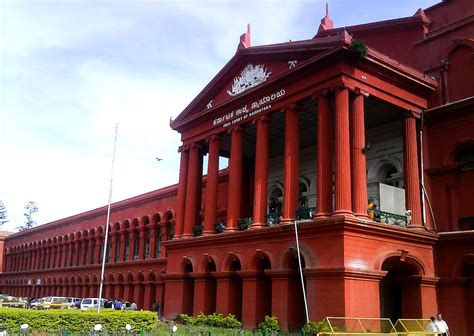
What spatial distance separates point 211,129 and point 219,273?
777cm

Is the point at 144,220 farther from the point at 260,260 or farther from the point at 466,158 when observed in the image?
the point at 466,158

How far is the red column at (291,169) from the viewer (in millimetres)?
22522

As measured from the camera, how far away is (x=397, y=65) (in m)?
22.9

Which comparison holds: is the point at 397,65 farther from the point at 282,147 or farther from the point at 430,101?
the point at 282,147

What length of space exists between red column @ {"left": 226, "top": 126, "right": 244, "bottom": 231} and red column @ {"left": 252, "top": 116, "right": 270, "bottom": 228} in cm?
162

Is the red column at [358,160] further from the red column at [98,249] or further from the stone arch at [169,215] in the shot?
the red column at [98,249]

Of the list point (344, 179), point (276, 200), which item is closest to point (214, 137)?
point (276, 200)

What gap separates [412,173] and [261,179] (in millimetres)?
6374

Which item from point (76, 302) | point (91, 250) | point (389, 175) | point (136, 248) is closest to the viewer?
point (389, 175)

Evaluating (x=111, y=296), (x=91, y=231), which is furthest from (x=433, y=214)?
(x=91, y=231)

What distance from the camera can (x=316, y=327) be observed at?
60.0 ft

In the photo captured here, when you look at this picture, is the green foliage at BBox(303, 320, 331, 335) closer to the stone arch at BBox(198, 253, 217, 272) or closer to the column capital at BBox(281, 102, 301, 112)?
the stone arch at BBox(198, 253, 217, 272)

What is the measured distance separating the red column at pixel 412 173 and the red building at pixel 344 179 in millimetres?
46

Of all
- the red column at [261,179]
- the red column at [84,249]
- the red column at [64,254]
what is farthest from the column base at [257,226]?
the red column at [64,254]
